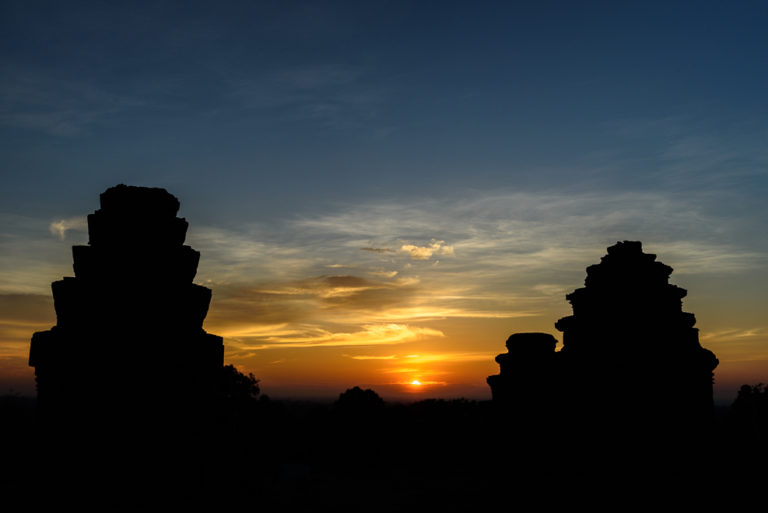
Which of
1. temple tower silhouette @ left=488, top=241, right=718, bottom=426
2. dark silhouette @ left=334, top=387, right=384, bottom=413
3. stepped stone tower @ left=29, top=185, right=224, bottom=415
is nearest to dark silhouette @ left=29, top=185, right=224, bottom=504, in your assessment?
A: stepped stone tower @ left=29, top=185, right=224, bottom=415

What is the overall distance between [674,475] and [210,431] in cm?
1748

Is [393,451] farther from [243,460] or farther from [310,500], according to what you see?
[243,460]

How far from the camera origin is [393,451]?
46.9 metres

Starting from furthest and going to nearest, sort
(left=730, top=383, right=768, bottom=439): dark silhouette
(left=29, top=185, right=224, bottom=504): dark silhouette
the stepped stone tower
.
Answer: (left=730, top=383, right=768, bottom=439): dark silhouette
the stepped stone tower
(left=29, top=185, right=224, bottom=504): dark silhouette

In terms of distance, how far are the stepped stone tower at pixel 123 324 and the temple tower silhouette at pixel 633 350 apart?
1680 centimetres

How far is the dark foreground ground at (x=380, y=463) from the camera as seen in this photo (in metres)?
11.8

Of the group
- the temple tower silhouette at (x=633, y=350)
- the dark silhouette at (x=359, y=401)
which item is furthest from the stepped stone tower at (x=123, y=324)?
the dark silhouette at (x=359, y=401)

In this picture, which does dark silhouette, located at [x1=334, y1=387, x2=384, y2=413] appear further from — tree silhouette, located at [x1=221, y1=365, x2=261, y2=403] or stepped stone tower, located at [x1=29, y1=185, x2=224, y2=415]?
stepped stone tower, located at [x1=29, y1=185, x2=224, y2=415]

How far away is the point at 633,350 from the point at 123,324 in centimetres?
1858

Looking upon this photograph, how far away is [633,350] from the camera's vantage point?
23.3m

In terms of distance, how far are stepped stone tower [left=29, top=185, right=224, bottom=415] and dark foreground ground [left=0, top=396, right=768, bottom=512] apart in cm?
55

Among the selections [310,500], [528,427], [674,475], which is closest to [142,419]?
[674,475]

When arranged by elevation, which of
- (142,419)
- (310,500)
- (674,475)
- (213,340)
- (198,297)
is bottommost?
(310,500)

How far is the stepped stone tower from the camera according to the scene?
470 inches
